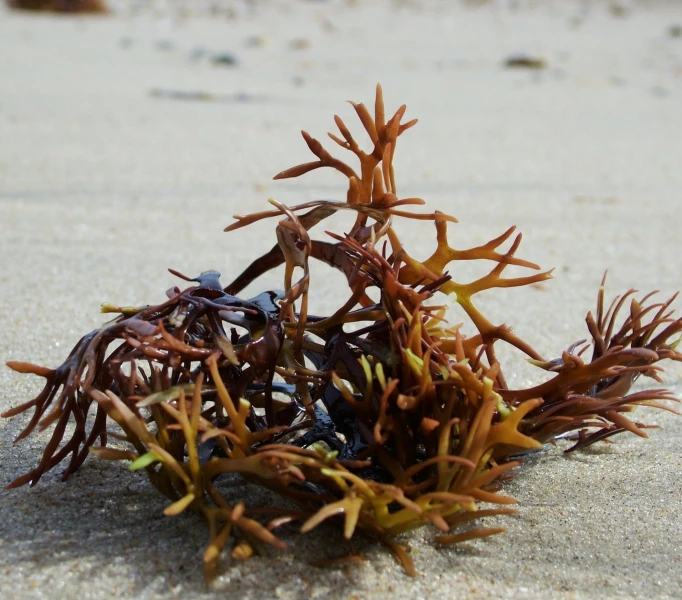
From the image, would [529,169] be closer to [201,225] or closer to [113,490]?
[201,225]

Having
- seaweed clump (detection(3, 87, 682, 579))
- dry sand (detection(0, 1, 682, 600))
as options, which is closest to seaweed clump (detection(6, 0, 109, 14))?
dry sand (detection(0, 1, 682, 600))

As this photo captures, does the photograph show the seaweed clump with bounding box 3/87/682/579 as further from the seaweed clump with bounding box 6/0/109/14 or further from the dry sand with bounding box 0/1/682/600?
the seaweed clump with bounding box 6/0/109/14

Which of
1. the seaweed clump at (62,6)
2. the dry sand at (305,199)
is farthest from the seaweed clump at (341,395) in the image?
the seaweed clump at (62,6)

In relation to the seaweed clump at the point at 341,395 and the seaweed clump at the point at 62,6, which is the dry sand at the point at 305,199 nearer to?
the seaweed clump at the point at 341,395

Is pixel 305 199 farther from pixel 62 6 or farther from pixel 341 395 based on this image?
pixel 62 6

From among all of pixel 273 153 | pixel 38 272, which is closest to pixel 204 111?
pixel 273 153
